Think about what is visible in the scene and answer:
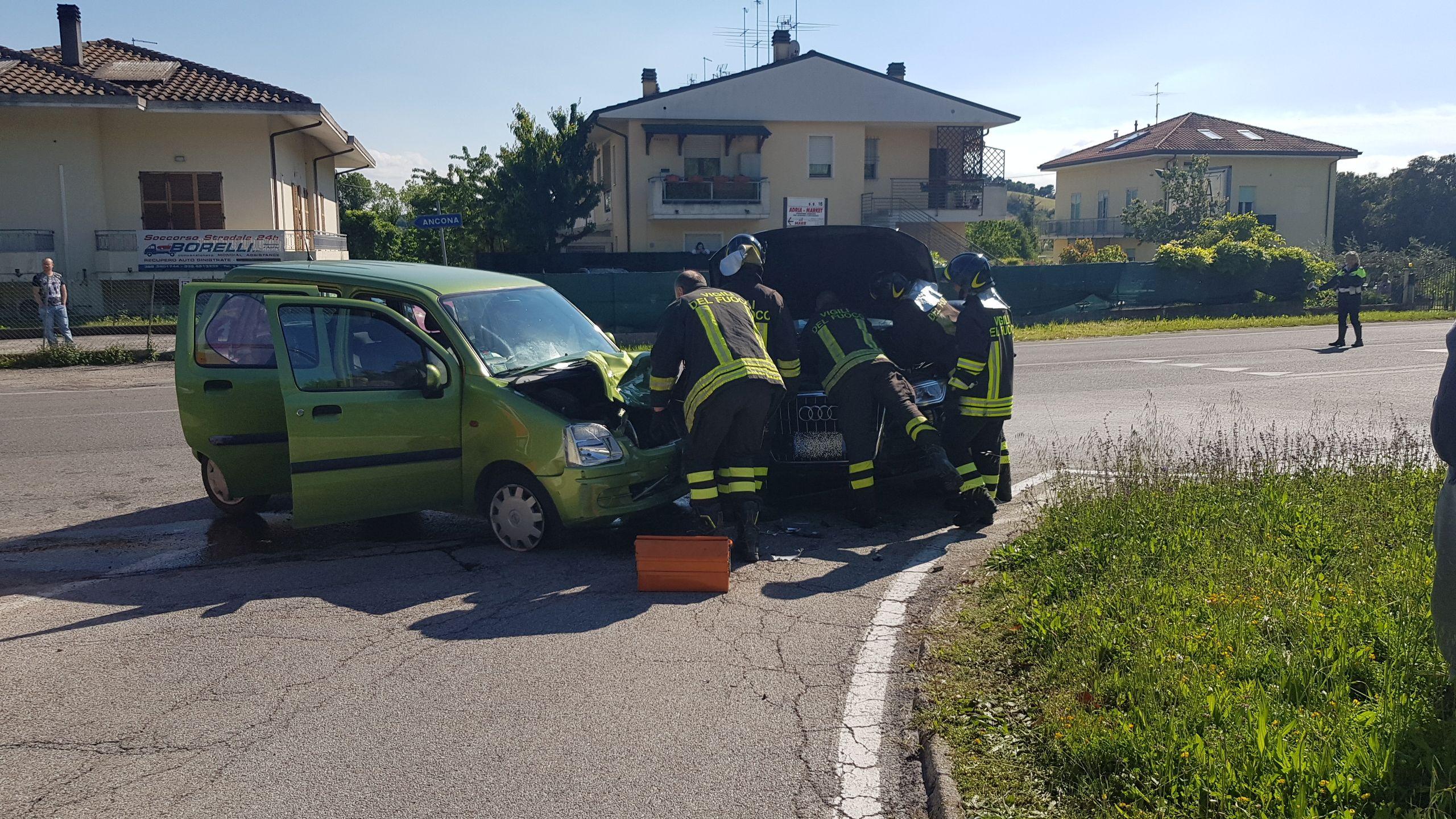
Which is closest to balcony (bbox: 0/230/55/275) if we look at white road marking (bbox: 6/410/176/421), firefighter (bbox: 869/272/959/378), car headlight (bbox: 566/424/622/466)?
white road marking (bbox: 6/410/176/421)

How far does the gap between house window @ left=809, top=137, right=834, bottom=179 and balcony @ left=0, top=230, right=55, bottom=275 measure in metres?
24.7

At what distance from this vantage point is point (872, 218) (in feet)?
132

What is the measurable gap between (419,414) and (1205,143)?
2052 inches

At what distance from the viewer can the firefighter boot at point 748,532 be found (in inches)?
255

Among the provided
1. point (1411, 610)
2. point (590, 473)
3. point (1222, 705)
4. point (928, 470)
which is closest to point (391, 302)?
point (590, 473)

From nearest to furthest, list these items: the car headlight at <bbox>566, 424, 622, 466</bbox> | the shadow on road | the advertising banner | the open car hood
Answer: the shadow on road
the car headlight at <bbox>566, 424, 622, 466</bbox>
the open car hood
the advertising banner

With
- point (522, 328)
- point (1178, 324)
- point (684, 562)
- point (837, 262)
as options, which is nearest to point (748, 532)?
point (684, 562)

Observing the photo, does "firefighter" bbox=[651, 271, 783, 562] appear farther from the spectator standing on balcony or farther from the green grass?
the green grass

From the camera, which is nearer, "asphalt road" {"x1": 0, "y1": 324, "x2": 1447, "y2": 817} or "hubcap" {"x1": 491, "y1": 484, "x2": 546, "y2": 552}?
"asphalt road" {"x1": 0, "y1": 324, "x2": 1447, "y2": 817}

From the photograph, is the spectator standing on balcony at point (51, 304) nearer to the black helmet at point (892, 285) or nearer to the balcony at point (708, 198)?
the black helmet at point (892, 285)

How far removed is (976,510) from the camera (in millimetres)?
7102

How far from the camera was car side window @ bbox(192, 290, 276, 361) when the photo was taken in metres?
7.44

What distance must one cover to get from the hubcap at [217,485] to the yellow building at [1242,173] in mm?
47530

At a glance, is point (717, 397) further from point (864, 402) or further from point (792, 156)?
point (792, 156)
